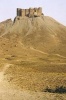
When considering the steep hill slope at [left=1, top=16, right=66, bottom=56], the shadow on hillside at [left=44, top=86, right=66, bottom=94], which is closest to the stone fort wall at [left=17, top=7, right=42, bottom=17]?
the steep hill slope at [left=1, top=16, right=66, bottom=56]

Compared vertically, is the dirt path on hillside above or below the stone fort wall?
A: above

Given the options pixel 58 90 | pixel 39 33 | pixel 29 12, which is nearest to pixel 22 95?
pixel 58 90

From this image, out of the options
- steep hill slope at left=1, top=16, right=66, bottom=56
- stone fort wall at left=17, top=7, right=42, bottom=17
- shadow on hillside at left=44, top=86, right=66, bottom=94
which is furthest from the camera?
stone fort wall at left=17, top=7, right=42, bottom=17

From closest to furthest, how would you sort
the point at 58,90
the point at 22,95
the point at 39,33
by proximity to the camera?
the point at 22,95 < the point at 58,90 < the point at 39,33

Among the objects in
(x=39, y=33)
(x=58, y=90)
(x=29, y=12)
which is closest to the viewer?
(x=58, y=90)

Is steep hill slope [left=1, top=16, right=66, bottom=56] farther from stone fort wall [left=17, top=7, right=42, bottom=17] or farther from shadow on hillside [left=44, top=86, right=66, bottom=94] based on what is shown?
shadow on hillside [left=44, top=86, right=66, bottom=94]

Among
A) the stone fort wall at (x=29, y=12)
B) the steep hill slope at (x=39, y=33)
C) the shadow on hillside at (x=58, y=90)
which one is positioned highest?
the shadow on hillside at (x=58, y=90)

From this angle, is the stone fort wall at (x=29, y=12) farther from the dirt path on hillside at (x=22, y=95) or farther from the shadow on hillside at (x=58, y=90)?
the shadow on hillside at (x=58, y=90)

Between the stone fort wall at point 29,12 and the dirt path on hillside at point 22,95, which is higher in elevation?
the dirt path on hillside at point 22,95

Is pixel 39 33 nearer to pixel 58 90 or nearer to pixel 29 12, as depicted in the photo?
pixel 29 12

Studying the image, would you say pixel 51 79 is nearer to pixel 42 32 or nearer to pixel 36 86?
pixel 36 86

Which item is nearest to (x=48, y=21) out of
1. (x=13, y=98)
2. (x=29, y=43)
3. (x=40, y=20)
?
(x=40, y=20)

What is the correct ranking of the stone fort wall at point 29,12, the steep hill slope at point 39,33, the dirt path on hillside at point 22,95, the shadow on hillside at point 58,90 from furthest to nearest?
the stone fort wall at point 29,12 < the steep hill slope at point 39,33 < the shadow on hillside at point 58,90 < the dirt path on hillside at point 22,95

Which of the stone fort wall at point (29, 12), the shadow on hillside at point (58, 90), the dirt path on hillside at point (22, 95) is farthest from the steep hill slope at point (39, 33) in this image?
the dirt path on hillside at point (22, 95)
